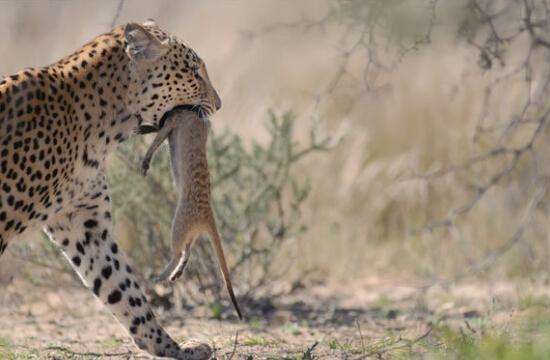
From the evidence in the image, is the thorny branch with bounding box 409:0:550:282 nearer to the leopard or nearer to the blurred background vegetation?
the blurred background vegetation

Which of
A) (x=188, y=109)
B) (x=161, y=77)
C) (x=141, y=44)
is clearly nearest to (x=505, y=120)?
(x=188, y=109)

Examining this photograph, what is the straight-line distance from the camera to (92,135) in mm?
4680

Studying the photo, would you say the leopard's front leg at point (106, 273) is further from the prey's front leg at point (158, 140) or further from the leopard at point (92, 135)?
the prey's front leg at point (158, 140)

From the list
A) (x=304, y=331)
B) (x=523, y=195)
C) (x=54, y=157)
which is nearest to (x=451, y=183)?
(x=523, y=195)

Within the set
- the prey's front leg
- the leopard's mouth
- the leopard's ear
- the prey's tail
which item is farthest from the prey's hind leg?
the leopard's ear

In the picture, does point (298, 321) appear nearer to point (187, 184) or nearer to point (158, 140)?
point (187, 184)

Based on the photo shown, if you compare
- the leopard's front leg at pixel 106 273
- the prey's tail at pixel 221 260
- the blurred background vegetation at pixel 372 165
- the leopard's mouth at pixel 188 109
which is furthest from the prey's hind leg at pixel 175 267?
the blurred background vegetation at pixel 372 165

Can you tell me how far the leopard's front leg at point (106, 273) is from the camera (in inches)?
192

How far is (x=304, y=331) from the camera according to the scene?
237 inches

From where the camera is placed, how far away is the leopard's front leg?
488cm

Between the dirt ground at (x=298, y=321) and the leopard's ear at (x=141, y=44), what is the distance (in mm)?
1422

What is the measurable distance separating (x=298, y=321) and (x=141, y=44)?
8.25 ft

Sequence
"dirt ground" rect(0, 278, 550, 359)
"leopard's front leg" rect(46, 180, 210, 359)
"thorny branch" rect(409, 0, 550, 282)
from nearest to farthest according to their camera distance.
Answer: "leopard's front leg" rect(46, 180, 210, 359)
"dirt ground" rect(0, 278, 550, 359)
"thorny branch" rect(409, 0, 550, 282)

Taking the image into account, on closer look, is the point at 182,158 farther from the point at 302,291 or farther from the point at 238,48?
the point at 238,48
